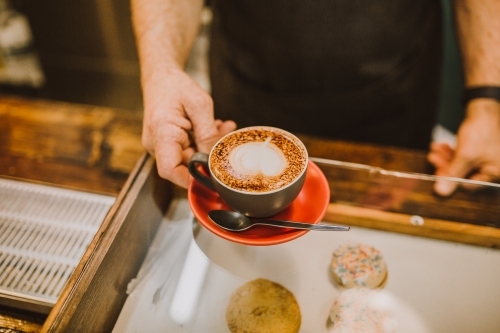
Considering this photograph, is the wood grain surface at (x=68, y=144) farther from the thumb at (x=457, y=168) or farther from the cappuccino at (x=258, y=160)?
the thumb at (x=457, y=168)

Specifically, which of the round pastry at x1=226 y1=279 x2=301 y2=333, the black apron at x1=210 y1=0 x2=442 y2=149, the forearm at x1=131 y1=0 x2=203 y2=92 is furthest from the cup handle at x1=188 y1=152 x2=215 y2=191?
the black apron at x1=210 y1=0 x2=442 y2=149

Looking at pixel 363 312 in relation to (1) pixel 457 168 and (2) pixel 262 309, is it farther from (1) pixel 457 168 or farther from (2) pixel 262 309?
(1) pixel 457 168

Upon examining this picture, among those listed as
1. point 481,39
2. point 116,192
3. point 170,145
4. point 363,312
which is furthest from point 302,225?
point 481,39

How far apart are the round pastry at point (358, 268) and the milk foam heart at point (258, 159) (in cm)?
26

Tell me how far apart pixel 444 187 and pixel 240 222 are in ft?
1.88

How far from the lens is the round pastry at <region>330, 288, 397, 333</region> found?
2.69 feet

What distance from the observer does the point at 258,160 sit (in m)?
0.95

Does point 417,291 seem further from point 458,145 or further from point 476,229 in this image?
point 458,145

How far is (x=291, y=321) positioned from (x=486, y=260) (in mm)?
496

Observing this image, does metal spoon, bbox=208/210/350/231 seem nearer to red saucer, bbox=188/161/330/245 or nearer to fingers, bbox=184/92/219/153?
red saucer, bbox=188/161/330/245

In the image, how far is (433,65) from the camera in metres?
1.65

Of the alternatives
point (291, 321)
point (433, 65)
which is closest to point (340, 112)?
point (433, 65)

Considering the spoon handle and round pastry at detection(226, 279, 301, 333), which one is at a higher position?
the spoon handle

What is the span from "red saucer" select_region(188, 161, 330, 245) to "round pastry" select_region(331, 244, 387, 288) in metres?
0.12
